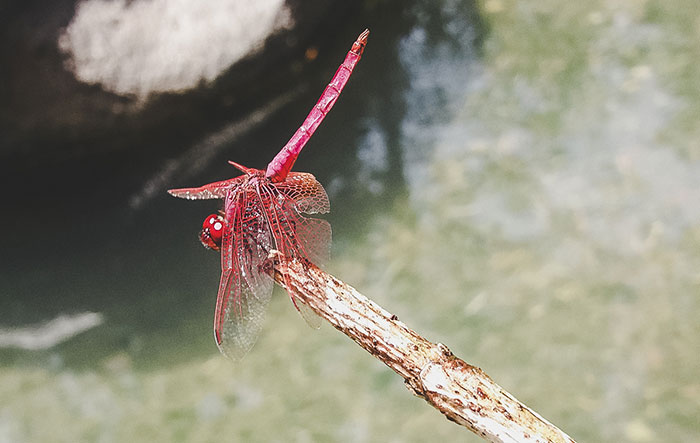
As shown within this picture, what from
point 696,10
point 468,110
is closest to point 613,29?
point 696,10

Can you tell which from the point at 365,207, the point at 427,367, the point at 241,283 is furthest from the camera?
the point at 365,207

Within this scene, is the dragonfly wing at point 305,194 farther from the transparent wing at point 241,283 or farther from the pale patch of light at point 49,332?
the pale patch of light at point 49,332

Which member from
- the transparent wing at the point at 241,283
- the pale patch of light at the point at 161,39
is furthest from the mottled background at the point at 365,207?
the transparent wing at the point at 241,283

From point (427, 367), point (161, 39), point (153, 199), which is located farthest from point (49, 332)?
point (427, 367)

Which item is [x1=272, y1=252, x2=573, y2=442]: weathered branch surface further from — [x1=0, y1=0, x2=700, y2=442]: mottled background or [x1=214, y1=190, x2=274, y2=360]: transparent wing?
[x1=0, y1=0, x2=700, y2=442]: mottled background

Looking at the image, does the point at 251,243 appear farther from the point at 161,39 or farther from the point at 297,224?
the point at 161,39

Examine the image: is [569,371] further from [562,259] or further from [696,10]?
[696,10]
